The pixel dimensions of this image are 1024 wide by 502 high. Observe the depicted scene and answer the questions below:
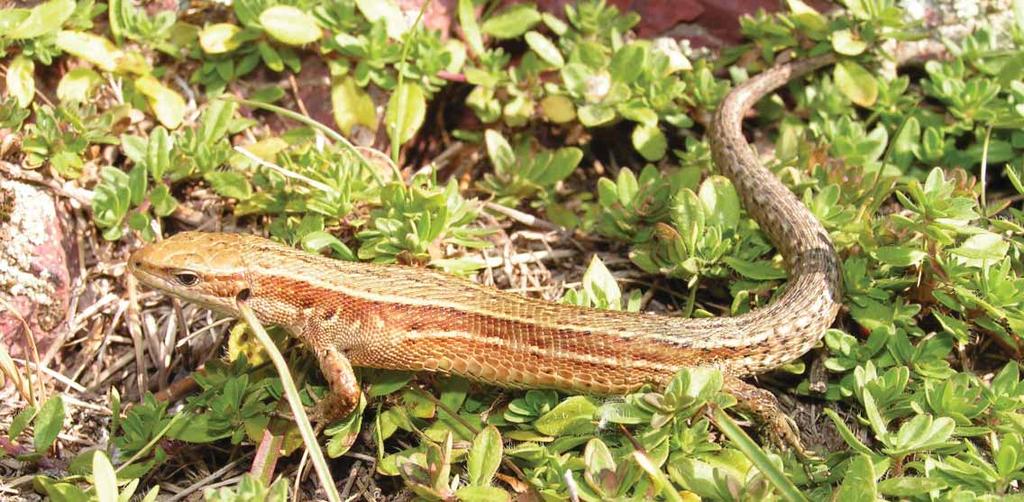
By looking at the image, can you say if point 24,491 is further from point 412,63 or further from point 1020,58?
point 1020,58

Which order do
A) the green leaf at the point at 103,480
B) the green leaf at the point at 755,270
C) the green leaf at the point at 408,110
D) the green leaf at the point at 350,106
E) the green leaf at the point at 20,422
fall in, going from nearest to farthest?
the green leaf at the point at 103,480
the green leaf at the point at 20,422
the green leaf at the point at 755,270
the green leaf at the point at 408,110
the green leaf at the point at 350,106

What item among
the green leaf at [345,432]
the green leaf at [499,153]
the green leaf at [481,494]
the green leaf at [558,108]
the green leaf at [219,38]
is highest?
the green leaf at [219,38]

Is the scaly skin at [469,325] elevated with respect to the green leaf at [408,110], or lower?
lower

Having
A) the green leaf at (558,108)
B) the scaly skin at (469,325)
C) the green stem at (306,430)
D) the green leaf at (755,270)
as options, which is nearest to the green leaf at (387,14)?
the green leaf at (558,108)

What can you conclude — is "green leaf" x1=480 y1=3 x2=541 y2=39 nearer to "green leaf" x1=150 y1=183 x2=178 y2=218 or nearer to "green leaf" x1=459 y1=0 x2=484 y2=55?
"green leaf" x1=459 y1=0 x2=484 y2=55

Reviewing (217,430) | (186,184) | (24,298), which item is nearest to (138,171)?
(186,184)

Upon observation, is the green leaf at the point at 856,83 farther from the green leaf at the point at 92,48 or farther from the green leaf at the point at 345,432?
the green leaf at the point at 92,48

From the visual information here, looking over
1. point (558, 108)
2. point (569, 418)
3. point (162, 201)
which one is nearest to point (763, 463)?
point (569, 418)

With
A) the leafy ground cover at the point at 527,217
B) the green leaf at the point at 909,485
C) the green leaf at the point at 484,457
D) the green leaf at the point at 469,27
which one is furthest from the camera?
the green leaf at the point at 469,27
